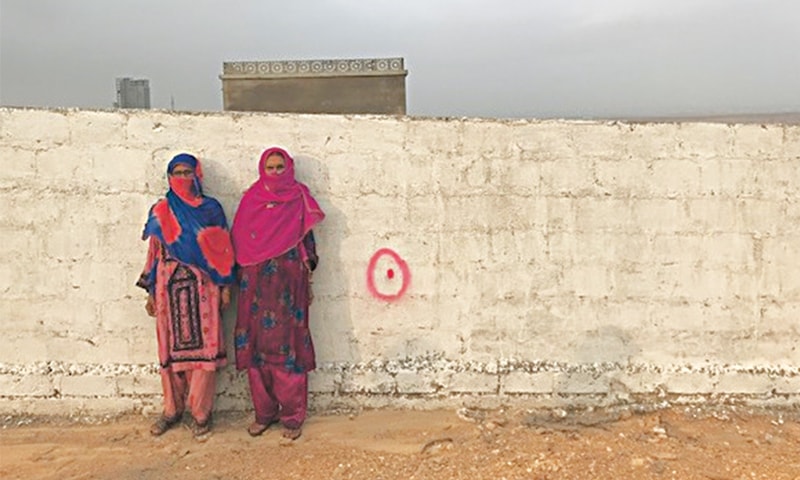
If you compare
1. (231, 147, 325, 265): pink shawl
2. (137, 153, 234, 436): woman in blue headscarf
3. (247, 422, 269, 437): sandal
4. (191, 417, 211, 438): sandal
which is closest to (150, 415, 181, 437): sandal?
(137, 153, 234, 436): woman in blue headscarf

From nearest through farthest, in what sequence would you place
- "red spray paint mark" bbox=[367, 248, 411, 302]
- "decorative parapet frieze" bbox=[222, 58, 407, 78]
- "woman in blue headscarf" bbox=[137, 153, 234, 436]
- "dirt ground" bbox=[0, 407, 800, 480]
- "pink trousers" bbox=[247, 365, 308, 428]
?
"dirt ground" bbox=[0, 407, 800, 480] → "woman in blue headscarf" bbox=[137, 153, 234, 436] → "pink trousers" bbox=[247, 365, 308, 428] → "red spray paint mark" bbox=[367, 248, 411, 302] → "decorative parapet frieze" bbox=[222, 58, 407, 78]

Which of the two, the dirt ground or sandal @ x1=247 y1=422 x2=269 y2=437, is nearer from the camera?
the dirt ground

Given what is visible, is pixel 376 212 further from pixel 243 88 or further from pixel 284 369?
pixel 243 88

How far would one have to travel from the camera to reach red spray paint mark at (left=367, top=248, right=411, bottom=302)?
11.7 ft

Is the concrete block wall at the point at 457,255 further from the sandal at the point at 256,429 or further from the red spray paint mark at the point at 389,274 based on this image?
the sandal at the point at 256,429

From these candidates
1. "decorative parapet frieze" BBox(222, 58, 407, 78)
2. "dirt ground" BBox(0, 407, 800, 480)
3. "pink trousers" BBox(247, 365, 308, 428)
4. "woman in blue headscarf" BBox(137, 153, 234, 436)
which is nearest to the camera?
"dirt ground" BBox(0, 407, 800, 480)

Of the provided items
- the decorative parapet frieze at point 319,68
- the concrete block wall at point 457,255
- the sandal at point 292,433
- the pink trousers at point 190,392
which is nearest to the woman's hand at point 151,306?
the concrete block wall at point 457,255

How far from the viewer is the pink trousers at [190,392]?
3389mm

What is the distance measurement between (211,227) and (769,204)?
3144 mm

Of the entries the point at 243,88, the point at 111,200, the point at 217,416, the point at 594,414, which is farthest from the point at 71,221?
the point at 243,88

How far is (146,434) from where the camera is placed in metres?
3.39

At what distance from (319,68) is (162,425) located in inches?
283

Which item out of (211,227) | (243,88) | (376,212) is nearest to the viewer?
(211,227)

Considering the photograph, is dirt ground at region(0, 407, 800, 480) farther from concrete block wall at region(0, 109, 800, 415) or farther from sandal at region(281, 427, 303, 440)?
concrete block wall at region(0, 109, 800, 415)
